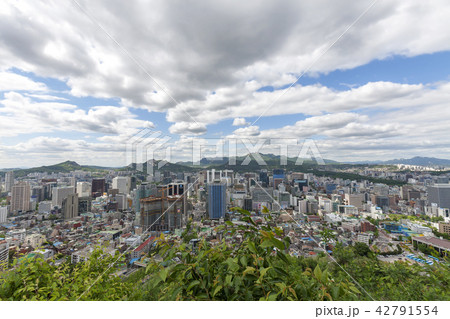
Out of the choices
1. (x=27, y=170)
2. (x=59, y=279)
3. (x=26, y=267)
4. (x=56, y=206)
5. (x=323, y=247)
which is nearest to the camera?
(x=26, y=267)

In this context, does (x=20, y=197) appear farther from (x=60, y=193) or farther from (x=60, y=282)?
(x=60, y=282)

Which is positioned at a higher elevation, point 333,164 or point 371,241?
point 333,164

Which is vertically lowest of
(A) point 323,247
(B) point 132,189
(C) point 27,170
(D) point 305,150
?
(A) point 323,247

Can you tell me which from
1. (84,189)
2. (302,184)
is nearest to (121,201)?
(84,189)

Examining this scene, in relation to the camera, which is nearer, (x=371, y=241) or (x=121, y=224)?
(x=371, y=241)

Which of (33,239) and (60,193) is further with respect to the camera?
(60,193)
